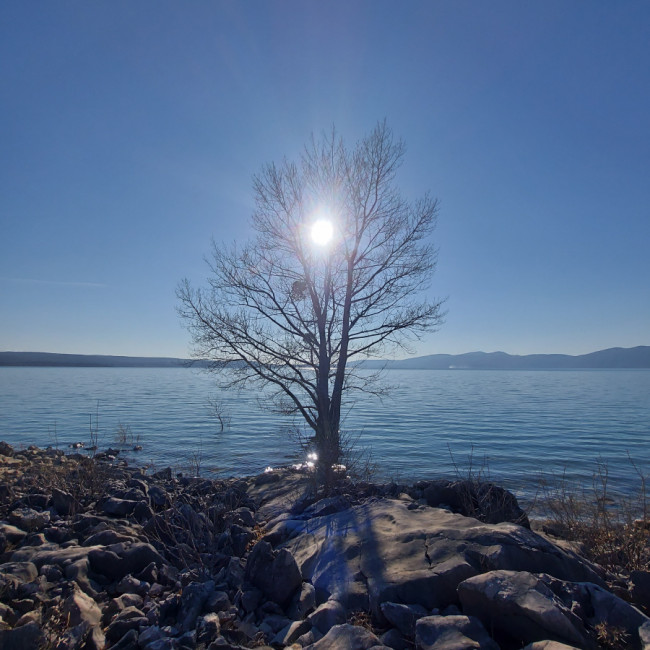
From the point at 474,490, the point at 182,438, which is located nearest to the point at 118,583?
the point at 474,490

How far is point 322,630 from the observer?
14.3 ft

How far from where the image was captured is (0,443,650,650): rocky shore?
389 cm

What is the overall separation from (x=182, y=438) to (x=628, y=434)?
2334 cm

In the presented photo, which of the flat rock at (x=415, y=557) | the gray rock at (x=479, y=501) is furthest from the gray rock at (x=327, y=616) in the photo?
the gray rock at (x=479, y=501)

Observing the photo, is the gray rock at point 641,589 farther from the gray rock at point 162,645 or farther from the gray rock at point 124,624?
the gray rock at point 124,624

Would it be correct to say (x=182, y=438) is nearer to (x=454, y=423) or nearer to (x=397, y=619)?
(x=454, y=423)

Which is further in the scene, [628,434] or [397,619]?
[628,434]

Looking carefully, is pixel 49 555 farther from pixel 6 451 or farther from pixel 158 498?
pixel 6 451

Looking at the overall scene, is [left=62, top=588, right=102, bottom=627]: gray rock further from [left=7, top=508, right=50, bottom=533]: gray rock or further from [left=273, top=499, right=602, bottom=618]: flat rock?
[left=7, top=508, right=50, bottom=533]: gray rock

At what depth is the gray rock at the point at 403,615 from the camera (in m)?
4.18

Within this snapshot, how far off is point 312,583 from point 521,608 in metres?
2.50

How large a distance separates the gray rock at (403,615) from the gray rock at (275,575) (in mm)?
1262

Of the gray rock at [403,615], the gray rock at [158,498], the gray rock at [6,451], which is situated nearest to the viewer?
the gray rock at [403,615]

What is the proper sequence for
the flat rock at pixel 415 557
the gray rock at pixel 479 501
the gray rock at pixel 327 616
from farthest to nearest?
the gray rock at pixel 479 501 → the flat rock at pixel 415 557 → the gray rock at pixel 327 616
